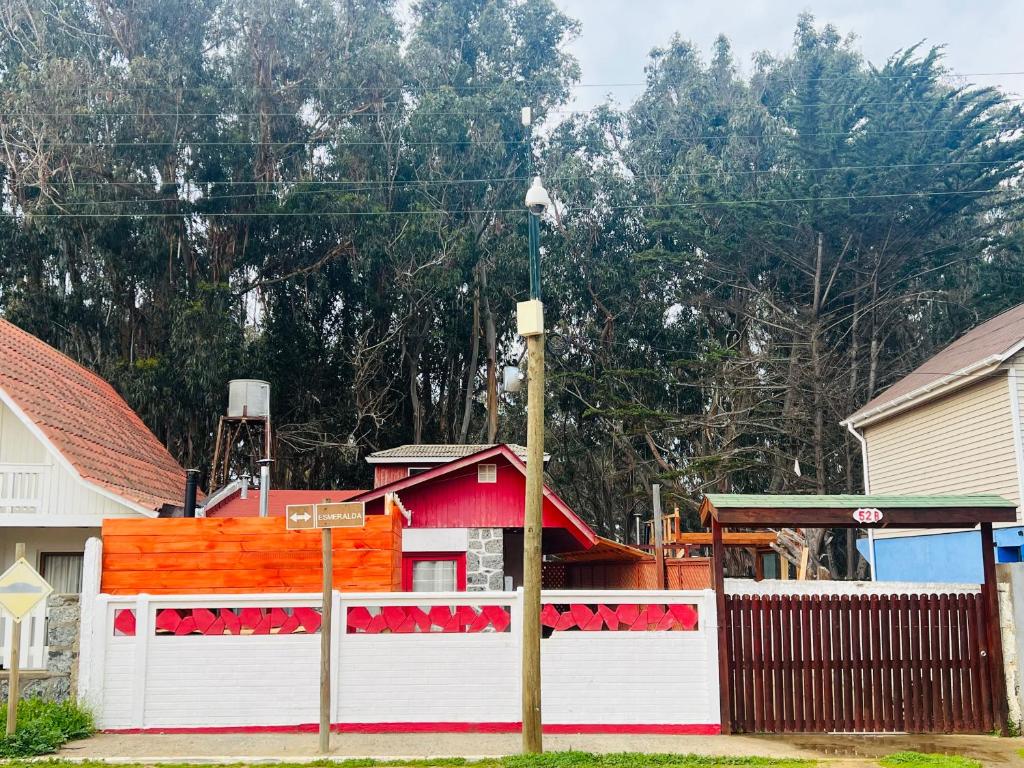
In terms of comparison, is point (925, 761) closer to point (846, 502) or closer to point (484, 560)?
point (846, 502)

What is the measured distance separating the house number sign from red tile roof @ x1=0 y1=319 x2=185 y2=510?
964 cm

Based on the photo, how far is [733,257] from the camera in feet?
110

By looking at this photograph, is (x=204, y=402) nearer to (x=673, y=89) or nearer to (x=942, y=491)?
(x=942, y=491)

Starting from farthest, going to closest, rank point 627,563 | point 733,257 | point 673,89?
point 673,89
point 733,257
point 627,563

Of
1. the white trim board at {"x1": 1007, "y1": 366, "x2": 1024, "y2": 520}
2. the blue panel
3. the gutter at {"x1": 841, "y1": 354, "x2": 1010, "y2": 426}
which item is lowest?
the blue panel

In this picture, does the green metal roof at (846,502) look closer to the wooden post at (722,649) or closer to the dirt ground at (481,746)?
the wooden post at (722,649)

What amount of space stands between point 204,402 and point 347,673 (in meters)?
22.4

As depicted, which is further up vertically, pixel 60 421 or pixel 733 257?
pixel 733 257

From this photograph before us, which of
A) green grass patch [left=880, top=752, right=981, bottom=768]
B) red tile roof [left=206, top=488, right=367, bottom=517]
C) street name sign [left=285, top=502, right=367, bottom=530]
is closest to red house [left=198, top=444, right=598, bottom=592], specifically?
red tile roof [left=206, top=488, right=367, bottom=517]

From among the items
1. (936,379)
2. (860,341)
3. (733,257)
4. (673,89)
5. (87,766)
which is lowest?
(87,766)

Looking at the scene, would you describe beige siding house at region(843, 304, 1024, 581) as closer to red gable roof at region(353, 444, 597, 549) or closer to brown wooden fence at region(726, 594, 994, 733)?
brown wooden fence at region(726, 594, 994, 733)

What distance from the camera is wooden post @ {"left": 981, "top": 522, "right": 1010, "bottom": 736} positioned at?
10.2m

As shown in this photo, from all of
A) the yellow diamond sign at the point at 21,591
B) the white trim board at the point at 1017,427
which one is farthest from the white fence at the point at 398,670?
the white trim board at the point at 1017,427

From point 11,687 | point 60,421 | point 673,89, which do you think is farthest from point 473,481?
point 673,89
